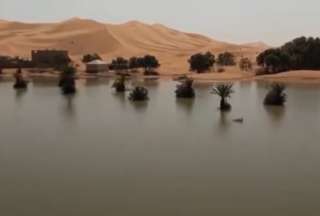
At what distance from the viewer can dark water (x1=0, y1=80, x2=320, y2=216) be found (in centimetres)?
1038

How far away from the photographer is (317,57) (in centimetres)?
6003

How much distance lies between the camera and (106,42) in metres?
116

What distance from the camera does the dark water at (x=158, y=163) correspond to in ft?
34.1

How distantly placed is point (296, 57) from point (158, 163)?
48894 millimetres

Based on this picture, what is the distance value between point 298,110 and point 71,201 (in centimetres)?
1950

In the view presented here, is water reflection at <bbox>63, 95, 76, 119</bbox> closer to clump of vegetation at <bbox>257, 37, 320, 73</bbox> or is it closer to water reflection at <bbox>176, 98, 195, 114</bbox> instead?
water reflection at <bbox>176, 98, 195, 114</bbox>

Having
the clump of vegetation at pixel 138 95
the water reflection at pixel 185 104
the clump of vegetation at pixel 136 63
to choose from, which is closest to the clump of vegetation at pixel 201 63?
the clump of vegetation at pixel 136 63

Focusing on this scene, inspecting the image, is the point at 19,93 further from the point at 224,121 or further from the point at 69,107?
the point at 224,121

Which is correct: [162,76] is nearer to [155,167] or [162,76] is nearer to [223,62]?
[223,62]

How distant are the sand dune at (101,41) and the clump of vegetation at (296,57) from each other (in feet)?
61.4

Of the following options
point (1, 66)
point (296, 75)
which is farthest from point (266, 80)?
point (1, 66)

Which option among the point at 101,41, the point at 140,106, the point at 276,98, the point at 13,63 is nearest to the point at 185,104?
the point at 140,106

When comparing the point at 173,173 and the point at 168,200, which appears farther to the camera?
the point at 173,173

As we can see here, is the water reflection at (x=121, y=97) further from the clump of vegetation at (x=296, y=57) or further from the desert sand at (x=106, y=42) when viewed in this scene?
the desert sand at (x=106, y=42)
